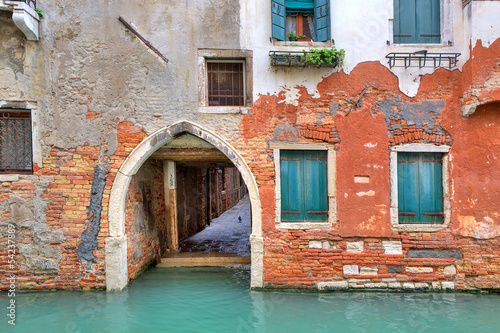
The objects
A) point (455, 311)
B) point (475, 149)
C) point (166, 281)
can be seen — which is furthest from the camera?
point (166, 281)

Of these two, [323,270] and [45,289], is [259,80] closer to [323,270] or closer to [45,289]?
[323,270]

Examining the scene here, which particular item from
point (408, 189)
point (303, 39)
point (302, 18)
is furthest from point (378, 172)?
point (302, 18)

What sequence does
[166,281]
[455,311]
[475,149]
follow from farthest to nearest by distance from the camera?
1. [166,281]
2. [475,149]
3. [455,311]

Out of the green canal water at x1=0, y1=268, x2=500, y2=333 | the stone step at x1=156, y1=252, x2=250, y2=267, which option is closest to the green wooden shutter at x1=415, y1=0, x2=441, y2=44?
the green canal water at x1=0, y1=268, x2=500, y2=333

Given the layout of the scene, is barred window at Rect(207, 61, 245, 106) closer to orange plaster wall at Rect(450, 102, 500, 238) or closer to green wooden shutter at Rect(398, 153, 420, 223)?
green wooden shutter at Rect(398, 153, 420, 223)

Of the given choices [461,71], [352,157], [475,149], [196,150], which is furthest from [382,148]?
[196,150]

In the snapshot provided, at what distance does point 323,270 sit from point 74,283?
4280 mm

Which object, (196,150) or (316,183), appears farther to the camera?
(196,150)

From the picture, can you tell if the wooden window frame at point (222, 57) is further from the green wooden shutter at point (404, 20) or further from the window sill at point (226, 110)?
the green wooden shutter at point (404, 20)

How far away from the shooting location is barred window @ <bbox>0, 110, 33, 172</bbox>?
5266 mm

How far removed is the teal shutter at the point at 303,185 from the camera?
5.37m

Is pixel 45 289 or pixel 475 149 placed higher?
pixel 475 149

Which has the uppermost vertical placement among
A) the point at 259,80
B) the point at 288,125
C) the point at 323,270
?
the point at 259,80

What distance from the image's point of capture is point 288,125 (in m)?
5.26
